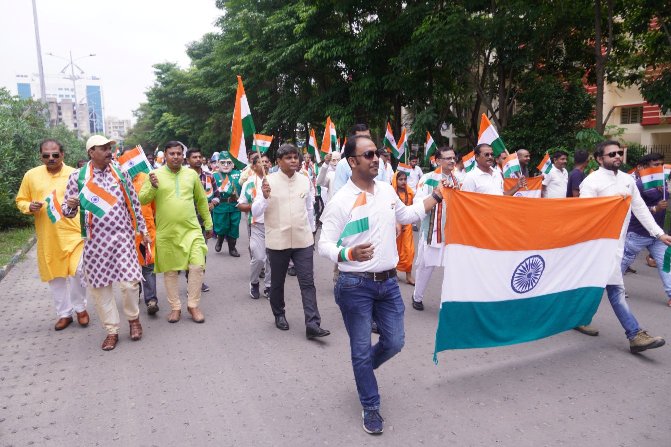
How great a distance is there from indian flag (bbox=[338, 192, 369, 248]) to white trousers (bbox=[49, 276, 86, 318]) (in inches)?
147

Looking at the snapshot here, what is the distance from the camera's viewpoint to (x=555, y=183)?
354 inches

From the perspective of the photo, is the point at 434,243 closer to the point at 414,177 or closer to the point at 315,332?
the point at 315,332

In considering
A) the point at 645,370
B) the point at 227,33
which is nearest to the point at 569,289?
the point at 645,370

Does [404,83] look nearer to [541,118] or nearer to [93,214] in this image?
[541,118]

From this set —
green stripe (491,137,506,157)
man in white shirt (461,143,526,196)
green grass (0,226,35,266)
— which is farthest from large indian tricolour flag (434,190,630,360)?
green grass (0,226,35,266)

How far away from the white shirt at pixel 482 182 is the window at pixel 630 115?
2169cm

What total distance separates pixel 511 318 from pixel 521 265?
1.45 ft

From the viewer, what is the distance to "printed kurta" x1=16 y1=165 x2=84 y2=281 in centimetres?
564

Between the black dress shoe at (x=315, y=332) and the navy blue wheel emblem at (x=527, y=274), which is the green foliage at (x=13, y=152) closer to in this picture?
the black dress shoe at (x=315, y=332)

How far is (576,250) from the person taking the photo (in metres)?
4.62

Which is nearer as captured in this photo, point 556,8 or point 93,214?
point 93,214

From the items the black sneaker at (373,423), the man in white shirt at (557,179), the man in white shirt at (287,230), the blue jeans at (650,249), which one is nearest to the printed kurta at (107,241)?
the man in white shirt at (287,230)

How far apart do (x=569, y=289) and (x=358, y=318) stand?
2256mm

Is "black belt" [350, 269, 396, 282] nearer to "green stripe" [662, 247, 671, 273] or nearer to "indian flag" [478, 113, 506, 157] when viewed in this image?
"indian flag" [478, 113, 506, 157]
